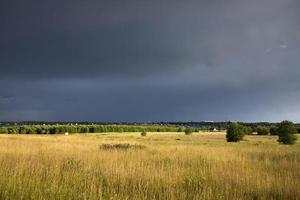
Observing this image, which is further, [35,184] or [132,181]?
[132,181]

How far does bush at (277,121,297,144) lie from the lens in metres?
55.4

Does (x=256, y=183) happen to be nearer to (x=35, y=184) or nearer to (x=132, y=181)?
(x=132, y=181)

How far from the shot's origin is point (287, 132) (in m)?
56.2

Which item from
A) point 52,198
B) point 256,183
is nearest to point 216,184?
point 256,183

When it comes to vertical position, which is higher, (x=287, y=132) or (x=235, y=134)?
(x=287, y=132)

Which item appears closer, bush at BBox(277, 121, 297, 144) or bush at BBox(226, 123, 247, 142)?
bush at BBox(277, 121, 297, 144)

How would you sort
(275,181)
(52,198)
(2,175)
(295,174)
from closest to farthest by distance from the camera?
(52,198)
(2,175)
(275,181)
(295,174)

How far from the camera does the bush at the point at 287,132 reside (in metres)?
55.4

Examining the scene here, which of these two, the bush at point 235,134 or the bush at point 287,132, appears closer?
the bush at point 287,132

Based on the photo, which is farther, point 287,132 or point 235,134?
point 235,134

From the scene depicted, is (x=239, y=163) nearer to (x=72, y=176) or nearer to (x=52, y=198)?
(x=72, y=176)

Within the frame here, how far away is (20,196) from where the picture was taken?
8039 millimetres

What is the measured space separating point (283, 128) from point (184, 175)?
1881 inches

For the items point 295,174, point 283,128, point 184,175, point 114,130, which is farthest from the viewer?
point 114,130
